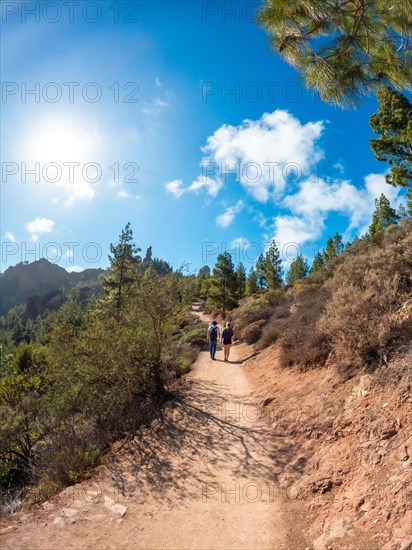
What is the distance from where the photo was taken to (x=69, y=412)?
25.6 feet

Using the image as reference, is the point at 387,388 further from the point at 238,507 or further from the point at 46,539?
the point at 46,539

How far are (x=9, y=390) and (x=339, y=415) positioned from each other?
392 inches

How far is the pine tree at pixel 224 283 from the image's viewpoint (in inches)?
1533

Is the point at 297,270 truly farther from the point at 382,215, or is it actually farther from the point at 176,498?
the point at 176,498

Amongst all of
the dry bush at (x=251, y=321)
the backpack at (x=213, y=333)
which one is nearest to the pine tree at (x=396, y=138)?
the dry bush at (x=251, y=321)

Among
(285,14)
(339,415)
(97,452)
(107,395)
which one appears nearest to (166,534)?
(97,452)

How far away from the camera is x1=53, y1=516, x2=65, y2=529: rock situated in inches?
157

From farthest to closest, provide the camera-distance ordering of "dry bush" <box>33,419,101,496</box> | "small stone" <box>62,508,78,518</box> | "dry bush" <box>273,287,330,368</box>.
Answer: "dry bush" <box>273,287,330,368</box> → "dry bush" <box>33,419,101,496</box> → "small stone" <box>62,508,78,518</box>

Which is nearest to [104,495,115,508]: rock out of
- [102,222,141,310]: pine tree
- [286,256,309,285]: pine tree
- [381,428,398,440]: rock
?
[381,428,398,440]: rock

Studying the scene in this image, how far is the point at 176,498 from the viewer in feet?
14.9

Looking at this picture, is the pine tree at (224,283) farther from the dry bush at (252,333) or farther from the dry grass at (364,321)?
the dry grass at (364,321)

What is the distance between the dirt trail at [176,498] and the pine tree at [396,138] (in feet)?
76.1

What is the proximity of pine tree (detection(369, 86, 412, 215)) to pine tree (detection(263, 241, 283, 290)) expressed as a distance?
30.8 m

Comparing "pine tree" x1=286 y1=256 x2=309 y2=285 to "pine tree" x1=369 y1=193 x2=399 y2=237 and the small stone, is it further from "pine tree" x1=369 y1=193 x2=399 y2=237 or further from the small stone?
the small stone
